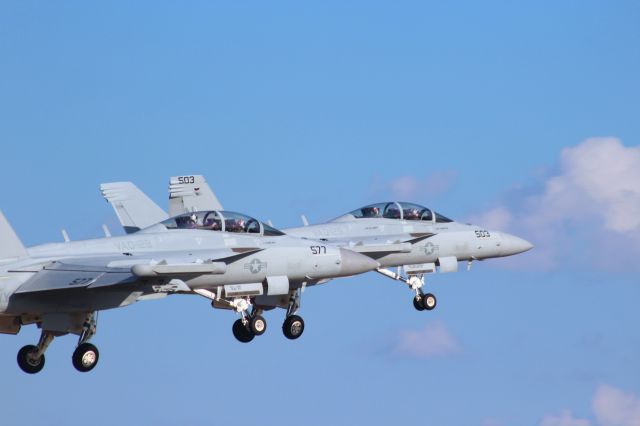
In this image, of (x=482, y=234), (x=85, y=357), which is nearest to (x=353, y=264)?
(x=85, y=357)

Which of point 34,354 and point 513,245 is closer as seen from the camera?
point 34,354

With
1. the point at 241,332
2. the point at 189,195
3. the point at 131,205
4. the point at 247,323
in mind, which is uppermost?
the point at 189,195

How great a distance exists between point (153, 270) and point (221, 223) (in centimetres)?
593

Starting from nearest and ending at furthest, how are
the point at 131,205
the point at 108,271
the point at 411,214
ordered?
1. the point at 108,271
2. the point at 411,214
3. the point at 131,205

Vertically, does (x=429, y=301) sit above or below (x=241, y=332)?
above

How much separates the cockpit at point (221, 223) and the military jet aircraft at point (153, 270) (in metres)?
0.03

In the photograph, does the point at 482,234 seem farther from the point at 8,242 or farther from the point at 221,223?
the point at 8,242

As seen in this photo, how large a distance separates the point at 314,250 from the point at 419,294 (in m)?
9.22

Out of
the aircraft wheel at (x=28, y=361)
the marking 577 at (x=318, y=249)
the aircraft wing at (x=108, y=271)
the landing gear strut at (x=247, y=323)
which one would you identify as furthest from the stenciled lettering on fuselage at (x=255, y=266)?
the aircraft wheel at (x=28, y=361)

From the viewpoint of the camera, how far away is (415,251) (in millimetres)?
48844

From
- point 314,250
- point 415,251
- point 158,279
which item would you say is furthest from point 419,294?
point 158,279

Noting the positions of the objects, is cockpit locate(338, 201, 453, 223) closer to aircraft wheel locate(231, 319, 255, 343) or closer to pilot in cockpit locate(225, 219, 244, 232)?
aircraft wheel locate(231, 319, 255, 343)

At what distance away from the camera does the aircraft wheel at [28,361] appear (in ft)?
128

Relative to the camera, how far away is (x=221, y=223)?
135ft
